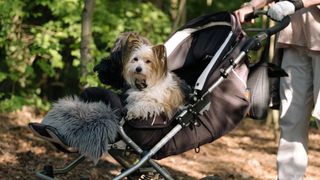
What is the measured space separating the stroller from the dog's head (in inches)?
9.9

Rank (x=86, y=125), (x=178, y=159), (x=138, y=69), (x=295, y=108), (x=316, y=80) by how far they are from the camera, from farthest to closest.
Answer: (x=178, y=159) → (x=295, y=108) → (x=316, y=80) → (x=138, y=69) → (x=86, y=125)

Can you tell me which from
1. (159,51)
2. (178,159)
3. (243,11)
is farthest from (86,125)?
(178,159)

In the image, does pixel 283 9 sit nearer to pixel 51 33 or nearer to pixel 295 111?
pixel 295 111

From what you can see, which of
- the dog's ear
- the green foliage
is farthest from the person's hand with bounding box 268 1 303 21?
the green foliage

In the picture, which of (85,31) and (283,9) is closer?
(283,9)

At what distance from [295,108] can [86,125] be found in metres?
1.54

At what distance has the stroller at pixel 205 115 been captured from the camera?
3.50m

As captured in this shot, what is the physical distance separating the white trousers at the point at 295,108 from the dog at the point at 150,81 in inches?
32.8

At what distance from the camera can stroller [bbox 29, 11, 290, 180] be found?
3496mm

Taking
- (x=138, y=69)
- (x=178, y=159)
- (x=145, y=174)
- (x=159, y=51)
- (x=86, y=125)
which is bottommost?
(x=178, y=159)

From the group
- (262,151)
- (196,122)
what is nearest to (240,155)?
(262,151)

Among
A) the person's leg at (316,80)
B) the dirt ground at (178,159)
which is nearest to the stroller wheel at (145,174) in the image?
the person's leg at (316,80)

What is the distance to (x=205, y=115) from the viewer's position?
3.69 meters

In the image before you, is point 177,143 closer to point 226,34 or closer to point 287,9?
point 226,34
